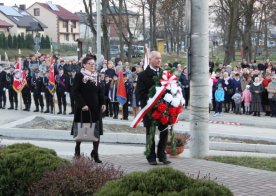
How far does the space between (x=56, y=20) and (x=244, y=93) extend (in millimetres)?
98354

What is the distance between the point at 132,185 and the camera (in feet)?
19.0

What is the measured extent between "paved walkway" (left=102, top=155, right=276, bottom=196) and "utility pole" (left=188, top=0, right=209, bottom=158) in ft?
2.84

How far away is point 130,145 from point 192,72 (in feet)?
18.5

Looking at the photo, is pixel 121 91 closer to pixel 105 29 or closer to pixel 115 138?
pixel 115 138

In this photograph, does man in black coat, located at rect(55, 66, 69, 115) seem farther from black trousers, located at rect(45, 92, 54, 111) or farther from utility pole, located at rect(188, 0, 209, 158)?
utility pole, located at rect(188, 0, 209, 158)

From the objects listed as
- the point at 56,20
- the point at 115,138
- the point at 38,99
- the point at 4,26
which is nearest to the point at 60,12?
the point at 56,20

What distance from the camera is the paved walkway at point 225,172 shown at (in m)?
8.34

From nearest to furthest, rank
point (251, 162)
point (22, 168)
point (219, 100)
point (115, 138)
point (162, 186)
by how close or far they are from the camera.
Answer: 1. point (162, 186)
2. point (22, 168)
3. point (251, 162)
4. point (115, 138)
5. point (219, 100)

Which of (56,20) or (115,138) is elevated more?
(56,20)

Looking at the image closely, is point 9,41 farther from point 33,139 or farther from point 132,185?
point 132,185

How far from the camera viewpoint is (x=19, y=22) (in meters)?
109

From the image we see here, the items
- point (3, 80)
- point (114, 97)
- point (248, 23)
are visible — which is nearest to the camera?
point (114, 97)

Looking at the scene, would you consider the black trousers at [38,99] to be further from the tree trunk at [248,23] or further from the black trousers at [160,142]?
the tree trunk at [248,23]

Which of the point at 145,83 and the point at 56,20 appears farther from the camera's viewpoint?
the point at 56,20
